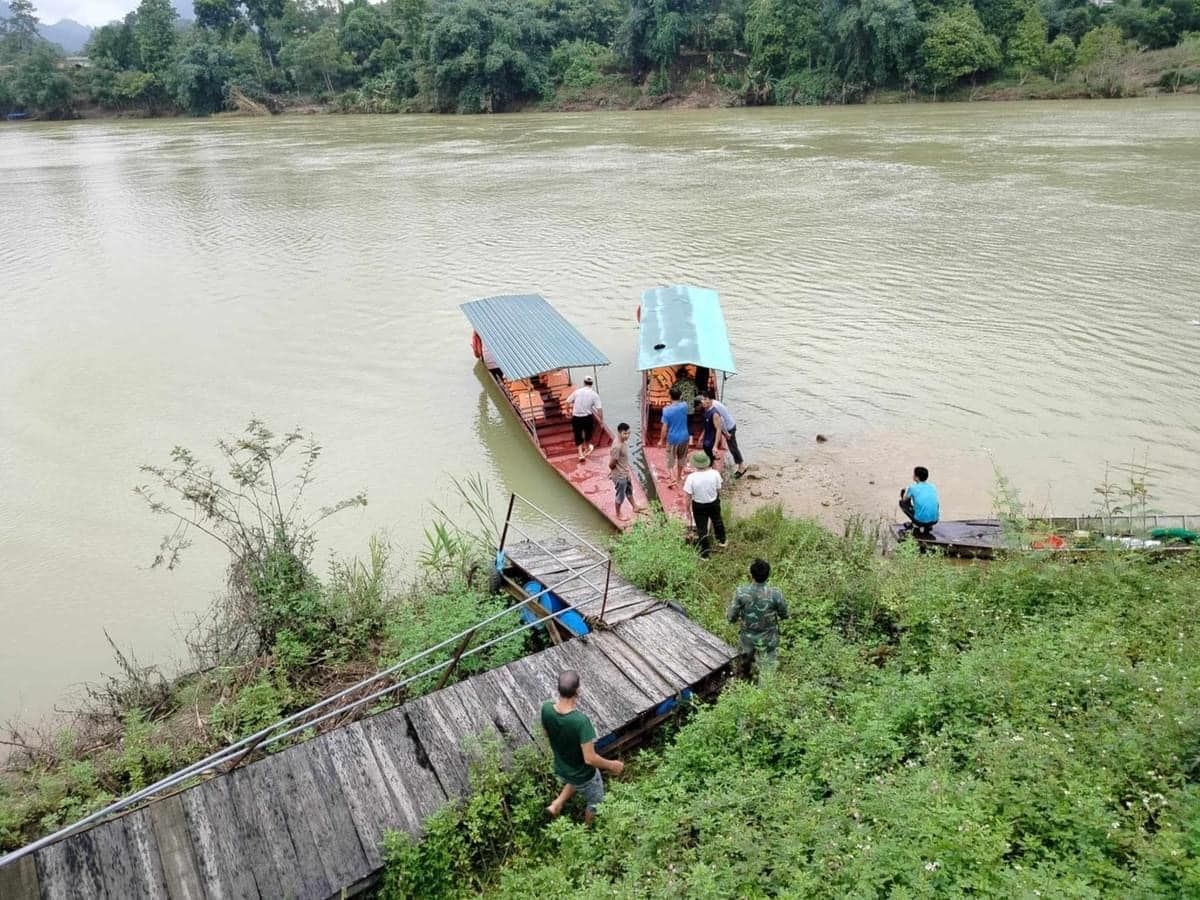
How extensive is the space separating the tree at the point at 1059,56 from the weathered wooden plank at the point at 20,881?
2475 inches

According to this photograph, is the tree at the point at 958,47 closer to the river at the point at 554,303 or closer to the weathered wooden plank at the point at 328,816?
the river at the point at 554,303

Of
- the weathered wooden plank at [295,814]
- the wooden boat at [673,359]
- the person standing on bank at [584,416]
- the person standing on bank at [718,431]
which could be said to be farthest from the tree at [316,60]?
the weathered wooden plank at [295,814]

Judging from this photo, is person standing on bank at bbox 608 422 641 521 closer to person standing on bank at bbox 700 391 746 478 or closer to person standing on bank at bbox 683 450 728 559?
person standing on bank at bbox 700 391 746 478

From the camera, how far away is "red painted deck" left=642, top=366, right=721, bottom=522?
1002 centimetres

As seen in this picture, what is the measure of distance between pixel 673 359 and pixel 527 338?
289cm

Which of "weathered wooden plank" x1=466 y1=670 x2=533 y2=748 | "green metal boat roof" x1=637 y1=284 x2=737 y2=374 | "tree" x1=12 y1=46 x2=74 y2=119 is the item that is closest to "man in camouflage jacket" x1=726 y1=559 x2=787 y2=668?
"weathered wooden plank" x1=466 y1=670 x2=533 y2=748

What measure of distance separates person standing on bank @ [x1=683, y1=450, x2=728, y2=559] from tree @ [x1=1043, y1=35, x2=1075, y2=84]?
57.0 metres

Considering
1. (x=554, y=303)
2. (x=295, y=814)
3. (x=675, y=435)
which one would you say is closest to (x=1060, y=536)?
(x=675, y=435)

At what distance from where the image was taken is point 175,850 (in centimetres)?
474

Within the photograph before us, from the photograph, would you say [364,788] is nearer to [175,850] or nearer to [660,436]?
[175,850]

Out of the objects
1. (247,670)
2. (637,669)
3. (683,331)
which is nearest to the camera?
(637,669)

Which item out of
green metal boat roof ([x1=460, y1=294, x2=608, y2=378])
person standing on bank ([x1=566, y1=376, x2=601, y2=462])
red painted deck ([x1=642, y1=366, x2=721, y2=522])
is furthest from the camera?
green metal boat roof ([x1=460, y1=294, x2=608, y2=378])

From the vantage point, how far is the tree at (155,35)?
7681 cm

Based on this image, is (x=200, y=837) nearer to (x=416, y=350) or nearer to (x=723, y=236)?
(x=416, y=350)
